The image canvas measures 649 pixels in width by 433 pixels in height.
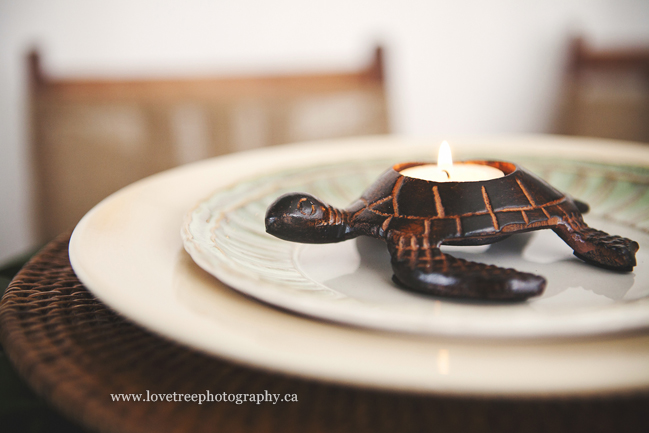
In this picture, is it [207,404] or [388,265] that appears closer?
[207,404]

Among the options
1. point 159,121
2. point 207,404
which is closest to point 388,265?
point 207,404

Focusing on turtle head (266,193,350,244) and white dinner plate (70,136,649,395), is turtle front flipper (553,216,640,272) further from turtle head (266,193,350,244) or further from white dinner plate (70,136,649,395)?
turtle head (266,193,350,244)

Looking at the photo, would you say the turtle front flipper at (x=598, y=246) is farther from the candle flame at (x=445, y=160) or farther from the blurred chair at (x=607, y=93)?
the blurred chair at (x=607, y=93)

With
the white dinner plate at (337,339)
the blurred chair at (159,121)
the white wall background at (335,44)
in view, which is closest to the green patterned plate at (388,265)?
the white dinner plate at (337,339)

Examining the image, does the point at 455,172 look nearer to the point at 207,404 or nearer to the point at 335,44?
the point at 207,404

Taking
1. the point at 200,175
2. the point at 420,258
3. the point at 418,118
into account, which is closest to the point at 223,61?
the point at 418,118

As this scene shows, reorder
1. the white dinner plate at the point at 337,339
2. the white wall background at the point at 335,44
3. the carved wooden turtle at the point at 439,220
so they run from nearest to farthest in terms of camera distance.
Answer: the white dinner plate at the point at 337,339 < the carved wooden turtle at the point at 439,220 < the white wall background at the point at 335,44
